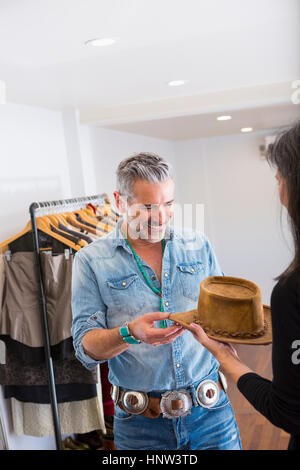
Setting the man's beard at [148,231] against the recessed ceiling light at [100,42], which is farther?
the recessed ceiling light at [100,42]

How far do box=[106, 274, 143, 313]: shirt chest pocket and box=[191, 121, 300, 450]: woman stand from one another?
346 millimetres

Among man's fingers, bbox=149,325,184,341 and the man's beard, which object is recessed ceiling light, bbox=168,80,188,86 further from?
man's fingers, bbox=149,325,184,341

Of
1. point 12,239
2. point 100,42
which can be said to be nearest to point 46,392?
point 12,239

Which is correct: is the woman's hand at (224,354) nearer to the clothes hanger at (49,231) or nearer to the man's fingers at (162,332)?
the man's fingers at (162,332)

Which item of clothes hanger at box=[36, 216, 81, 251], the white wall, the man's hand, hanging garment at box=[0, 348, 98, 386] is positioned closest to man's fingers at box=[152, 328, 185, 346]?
the man's hand

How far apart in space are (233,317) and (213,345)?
0.20 feet

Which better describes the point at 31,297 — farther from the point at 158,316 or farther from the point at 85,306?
the point at 158,316

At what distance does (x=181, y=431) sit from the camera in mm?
958

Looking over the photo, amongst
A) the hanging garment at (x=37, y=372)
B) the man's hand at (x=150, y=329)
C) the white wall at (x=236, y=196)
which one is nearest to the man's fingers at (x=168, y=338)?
the man's hand at (x=150, y=329)

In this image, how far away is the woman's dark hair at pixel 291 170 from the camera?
0.65 metres

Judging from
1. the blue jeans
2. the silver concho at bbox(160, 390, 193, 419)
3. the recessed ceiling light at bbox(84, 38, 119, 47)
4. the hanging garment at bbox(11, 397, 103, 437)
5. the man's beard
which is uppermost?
the recessed ceiling light at bbox(84, 38, 119, 47)

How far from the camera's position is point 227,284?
2.89ft

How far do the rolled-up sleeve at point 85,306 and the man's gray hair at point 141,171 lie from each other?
18 cm

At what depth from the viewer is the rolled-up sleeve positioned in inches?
37.4
